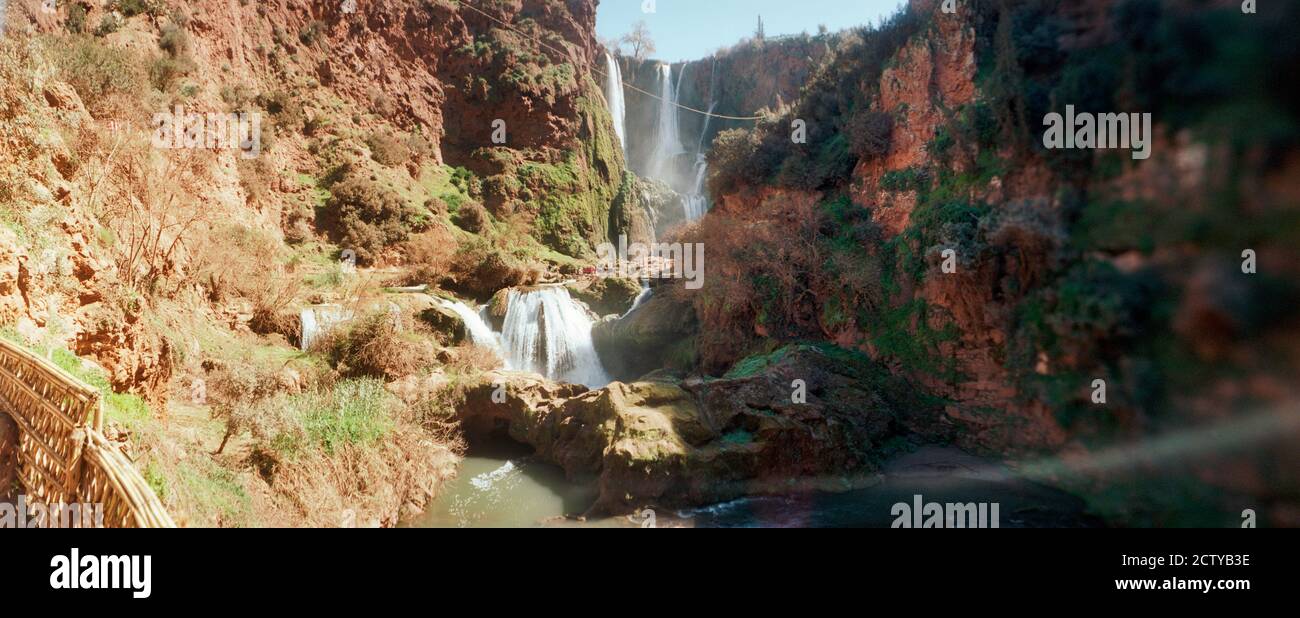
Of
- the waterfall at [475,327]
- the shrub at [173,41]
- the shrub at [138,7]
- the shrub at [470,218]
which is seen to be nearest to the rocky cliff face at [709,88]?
the shrub at [470,218]

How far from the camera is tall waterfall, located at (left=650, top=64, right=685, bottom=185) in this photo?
4075 cm

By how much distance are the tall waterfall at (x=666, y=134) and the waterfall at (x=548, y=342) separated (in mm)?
23987

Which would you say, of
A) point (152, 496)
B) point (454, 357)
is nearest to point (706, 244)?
point (454, 357)

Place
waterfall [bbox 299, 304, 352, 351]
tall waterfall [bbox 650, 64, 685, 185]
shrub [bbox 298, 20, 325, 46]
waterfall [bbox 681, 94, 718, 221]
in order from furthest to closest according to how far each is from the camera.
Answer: tall waterfall [bbox 650, 64, 685, 185]
waterfall [bbox 681, 94, 718, 221]
shrub [bbox 298, 20, 325, 46]
waterfall [bbox 299, 304, 352, 351]

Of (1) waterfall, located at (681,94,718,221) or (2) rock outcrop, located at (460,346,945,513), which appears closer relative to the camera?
(2) rock outcrop, located at (460,346,945,513)

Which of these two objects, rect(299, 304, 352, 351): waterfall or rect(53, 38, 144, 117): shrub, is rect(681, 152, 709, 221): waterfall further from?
rect(53, 38, 144, 117): shrub

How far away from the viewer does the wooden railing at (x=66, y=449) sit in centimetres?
284

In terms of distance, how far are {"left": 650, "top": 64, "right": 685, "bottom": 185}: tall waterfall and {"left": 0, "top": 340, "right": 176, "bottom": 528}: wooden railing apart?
37675mm

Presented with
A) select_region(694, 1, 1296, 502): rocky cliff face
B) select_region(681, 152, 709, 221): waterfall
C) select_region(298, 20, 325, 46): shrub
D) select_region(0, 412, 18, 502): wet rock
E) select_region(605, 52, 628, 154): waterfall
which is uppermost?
select_region(605, 52, 628, 154): waterfall

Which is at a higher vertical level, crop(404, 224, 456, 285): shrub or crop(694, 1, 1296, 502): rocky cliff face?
crop(404, 224, 456, 285): shrub

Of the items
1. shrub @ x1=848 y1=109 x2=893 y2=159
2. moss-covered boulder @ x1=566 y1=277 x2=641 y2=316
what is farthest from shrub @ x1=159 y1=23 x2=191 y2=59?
shrub @ x1=848 y1=109 x2=893 y2=159

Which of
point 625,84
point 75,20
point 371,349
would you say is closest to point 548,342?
point 371,349

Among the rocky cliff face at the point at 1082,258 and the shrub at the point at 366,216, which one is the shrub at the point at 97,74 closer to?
the shrub at the point at 366,216

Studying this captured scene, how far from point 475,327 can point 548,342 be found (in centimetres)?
233
